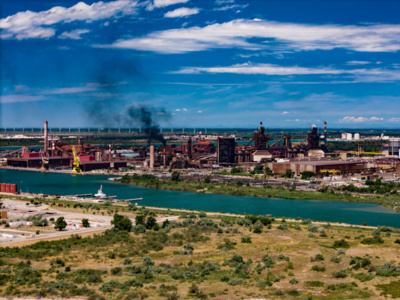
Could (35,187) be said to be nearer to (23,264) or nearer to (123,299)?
(23,264)

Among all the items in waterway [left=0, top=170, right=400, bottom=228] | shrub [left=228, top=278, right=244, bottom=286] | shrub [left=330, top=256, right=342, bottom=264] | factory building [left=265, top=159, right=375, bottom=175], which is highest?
factory building [left=265, top=159, right=375, bottom=175]

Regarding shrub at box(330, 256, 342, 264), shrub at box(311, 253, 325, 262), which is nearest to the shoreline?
shrub at box(330, 256, 342, 264)

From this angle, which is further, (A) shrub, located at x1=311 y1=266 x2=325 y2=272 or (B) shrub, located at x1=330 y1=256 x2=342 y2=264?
(B) shrub, located at x1=330 y1=256 x2=342 y2=264

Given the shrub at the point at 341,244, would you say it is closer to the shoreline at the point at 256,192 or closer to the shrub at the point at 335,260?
the shrub at the point at 335,260

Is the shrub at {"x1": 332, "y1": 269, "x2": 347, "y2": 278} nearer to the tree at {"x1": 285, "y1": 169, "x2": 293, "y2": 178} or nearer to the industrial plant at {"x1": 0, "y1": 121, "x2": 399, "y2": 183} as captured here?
the tree at {"x1": 285, "y1": 169, "x2": 293, "y2": 178}

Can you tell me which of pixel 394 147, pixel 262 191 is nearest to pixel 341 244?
pixel 262 191

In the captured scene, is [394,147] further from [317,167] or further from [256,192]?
[256,192]
